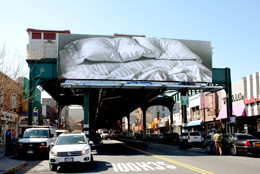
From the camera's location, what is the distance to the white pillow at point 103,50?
2975 centimetres

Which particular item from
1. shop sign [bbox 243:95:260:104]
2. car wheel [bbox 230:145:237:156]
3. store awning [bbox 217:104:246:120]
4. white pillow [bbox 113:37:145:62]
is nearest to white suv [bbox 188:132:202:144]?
store awning [bbox 217:104:246:120]

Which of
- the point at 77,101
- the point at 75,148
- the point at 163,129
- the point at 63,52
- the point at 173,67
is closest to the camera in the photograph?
the point at 75,148

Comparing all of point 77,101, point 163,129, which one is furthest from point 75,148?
point 163,129

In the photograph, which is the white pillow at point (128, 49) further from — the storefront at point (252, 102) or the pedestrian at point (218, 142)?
the pedestrian at point (218, 142)

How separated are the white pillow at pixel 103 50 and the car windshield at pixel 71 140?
15626 mm

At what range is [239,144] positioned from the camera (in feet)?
67.7

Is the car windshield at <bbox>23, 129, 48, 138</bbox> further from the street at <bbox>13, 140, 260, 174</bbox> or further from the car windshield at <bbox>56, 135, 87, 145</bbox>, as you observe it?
the car windshield at <bbox>56, 135, 87, 145</bbox>

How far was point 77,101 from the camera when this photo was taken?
179 feet

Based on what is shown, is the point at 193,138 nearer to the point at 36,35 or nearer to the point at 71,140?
the point at 71,140

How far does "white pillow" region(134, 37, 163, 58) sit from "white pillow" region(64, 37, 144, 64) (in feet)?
2.63

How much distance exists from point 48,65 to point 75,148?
17712 millimetres

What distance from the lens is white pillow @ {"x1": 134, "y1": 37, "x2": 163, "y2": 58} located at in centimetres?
3123

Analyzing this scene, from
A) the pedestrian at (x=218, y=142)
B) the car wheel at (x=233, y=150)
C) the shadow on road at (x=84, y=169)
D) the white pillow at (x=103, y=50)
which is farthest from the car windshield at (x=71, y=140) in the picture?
the white pillow at (x=103, y=50)

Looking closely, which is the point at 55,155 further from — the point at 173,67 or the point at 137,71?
the point at 173,67
